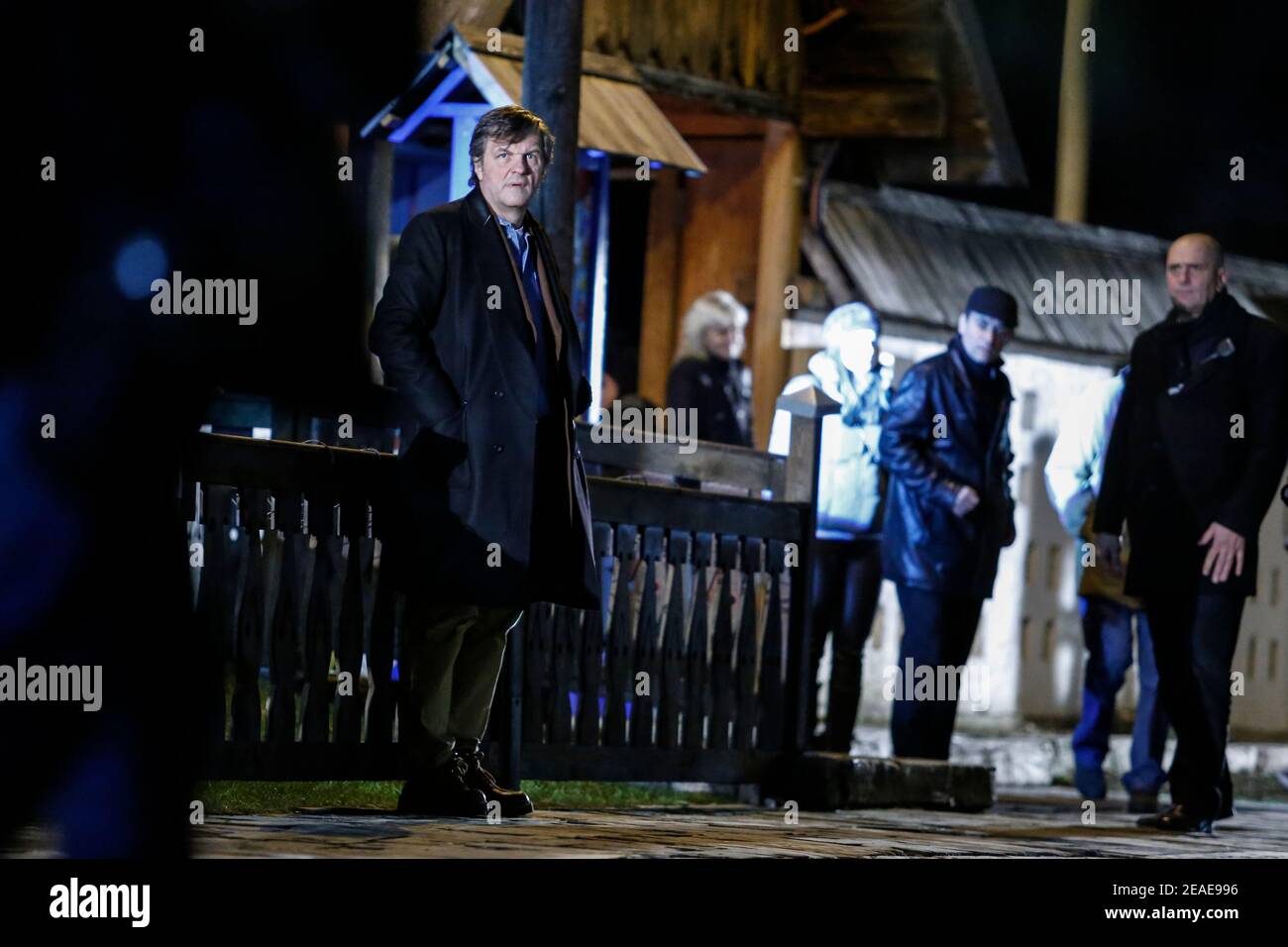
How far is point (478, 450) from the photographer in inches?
263

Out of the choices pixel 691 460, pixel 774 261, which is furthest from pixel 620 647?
pixel 774 261

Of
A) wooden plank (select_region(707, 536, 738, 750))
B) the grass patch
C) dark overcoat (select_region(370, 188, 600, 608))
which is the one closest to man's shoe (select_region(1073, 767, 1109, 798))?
the grass patch

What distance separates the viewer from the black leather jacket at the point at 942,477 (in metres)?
9.54

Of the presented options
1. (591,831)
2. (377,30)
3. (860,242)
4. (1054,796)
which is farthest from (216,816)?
(860,242)

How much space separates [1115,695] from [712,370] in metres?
2.62

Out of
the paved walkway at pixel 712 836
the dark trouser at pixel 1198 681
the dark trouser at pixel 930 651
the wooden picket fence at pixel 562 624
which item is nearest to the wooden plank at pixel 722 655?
the wooden picket fence at pixel 562 624

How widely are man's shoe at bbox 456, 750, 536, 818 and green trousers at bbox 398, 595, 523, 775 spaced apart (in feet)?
0.17

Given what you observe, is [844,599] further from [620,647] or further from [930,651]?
[620,647]

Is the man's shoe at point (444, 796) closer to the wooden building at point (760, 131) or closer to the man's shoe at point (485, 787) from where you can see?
the man's shoe at point (485, 787)

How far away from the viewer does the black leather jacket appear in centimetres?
954

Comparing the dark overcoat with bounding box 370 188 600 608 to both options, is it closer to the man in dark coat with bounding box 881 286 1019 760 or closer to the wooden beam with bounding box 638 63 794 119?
the man in dark coat with bounding box 881 286 1019 760
